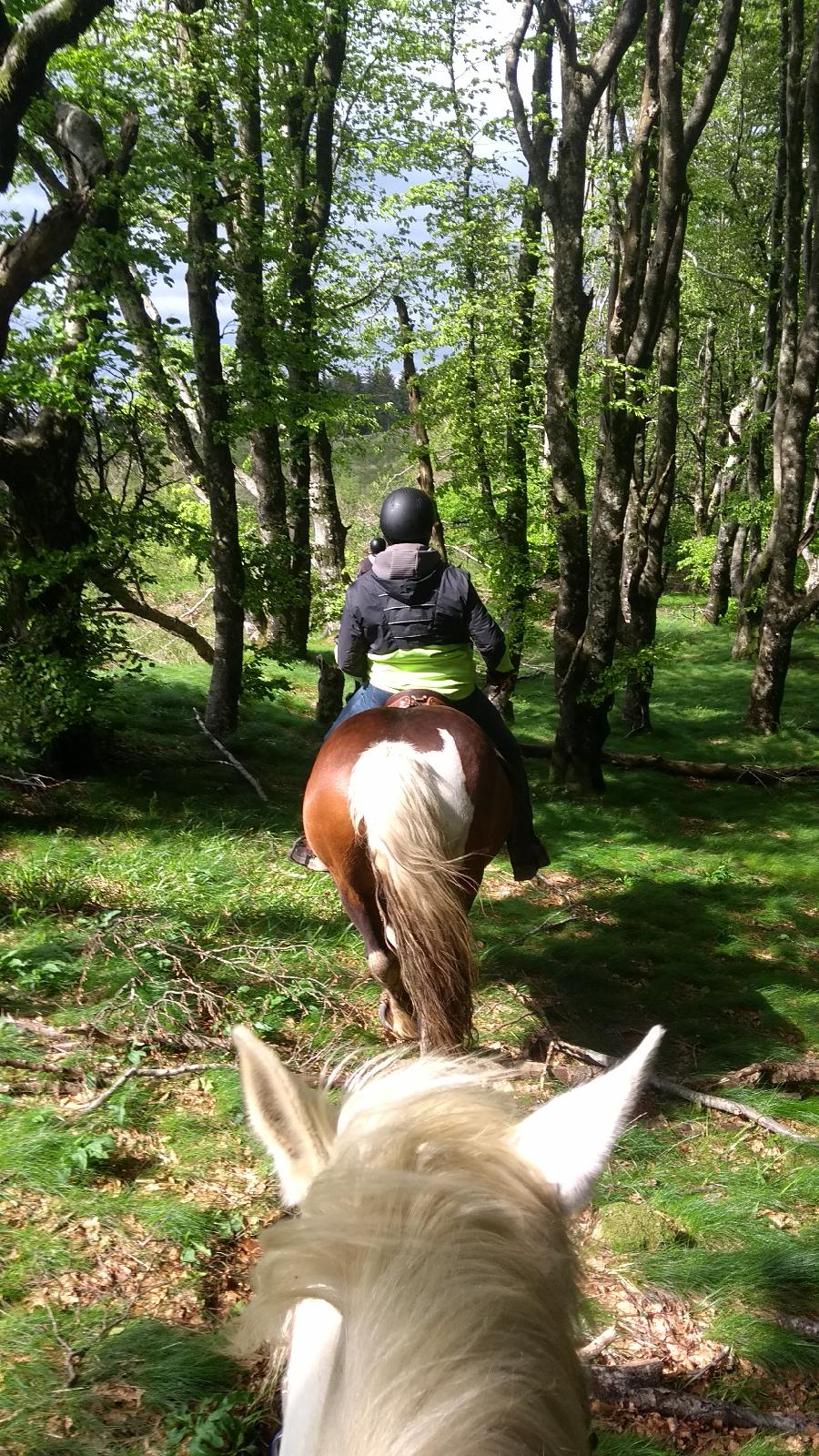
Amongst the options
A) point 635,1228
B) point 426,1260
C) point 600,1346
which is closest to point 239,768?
point 635,1228

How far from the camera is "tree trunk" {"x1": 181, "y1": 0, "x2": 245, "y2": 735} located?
6.88m

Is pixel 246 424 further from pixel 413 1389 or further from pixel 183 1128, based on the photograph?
pixel 413 1389

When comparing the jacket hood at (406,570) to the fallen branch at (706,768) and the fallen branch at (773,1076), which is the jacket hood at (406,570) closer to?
the fallen branch at (773,1076)

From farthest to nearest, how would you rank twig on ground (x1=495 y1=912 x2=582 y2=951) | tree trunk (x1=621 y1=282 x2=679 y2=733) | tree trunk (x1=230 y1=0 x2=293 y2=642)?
tree trunk (x1=621 y1=282 x2=679 y2=733) → tree trunk (x1=230 y1=0 x2=293 y2=642) → twig on ground (x1=495 y1=912 x2=582 y2=951)

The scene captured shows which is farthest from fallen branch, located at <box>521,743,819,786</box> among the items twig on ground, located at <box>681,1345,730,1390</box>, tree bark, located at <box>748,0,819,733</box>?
twig on ground, located at <box>681,1345,730,1390</box>

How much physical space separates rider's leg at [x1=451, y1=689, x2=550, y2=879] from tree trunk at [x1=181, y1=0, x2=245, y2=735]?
4.80 meters

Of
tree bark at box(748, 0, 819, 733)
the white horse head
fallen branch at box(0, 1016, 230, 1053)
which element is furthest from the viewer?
tree bark at box(748, 0, 819, 733)

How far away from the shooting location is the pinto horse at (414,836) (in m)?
3.36

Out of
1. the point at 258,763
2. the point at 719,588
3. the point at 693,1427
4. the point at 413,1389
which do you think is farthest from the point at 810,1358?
the point at 719,588

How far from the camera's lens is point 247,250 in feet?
26.0

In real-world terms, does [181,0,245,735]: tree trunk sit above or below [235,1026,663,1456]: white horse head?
above

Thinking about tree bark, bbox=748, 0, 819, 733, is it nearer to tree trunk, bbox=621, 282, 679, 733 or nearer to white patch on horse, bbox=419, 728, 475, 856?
tree trunk, bbox=621, 282, 679, 733

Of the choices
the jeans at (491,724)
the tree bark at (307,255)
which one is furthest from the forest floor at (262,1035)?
the tree bark at (307,255)

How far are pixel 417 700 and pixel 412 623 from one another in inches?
15.7
